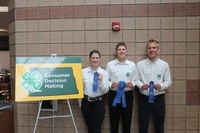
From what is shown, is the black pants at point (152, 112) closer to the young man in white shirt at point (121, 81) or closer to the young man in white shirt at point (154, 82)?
the young man in white shirt at point (154, 82)

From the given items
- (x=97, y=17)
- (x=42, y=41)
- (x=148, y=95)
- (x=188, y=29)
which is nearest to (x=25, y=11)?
(x=42, y=41)

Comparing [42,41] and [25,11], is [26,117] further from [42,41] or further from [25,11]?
[25,11]

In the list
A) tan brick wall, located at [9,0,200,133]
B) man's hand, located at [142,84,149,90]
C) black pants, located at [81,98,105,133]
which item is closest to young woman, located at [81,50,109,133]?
black pants, located at [81,98,105,133]

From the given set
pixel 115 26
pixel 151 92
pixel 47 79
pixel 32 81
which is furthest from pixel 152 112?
pixel 32 81

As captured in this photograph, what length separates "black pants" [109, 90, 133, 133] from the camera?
3066 mm

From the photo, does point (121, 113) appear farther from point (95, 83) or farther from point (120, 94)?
point (95, 83)

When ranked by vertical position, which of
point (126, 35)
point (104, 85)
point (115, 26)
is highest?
point (115, 26)

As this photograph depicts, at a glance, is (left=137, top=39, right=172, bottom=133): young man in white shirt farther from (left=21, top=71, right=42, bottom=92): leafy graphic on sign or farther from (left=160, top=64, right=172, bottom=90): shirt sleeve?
(left=21, top=71, right=42, bottom=92): leafy graphic on sign

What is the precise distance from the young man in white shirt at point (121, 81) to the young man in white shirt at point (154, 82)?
142mm

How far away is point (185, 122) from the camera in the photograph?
3297 mm

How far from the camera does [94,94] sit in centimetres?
300

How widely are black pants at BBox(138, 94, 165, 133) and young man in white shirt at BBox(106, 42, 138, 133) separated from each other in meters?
0.16

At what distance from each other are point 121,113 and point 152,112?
44 cm

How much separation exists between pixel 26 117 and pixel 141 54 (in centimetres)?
207
